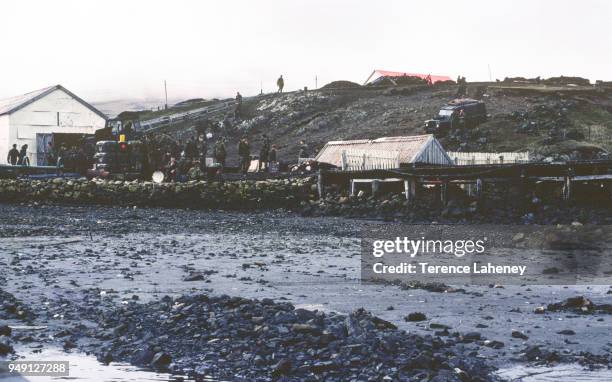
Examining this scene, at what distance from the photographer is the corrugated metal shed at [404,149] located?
40156mm

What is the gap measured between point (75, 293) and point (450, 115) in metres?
43.2

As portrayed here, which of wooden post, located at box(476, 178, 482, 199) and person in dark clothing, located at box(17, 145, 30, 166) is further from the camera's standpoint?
person in dark clothing, located at box(17, 145, 30, 166)

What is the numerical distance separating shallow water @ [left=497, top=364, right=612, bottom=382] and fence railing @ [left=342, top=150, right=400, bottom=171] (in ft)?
101

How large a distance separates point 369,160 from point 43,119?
28027 mm

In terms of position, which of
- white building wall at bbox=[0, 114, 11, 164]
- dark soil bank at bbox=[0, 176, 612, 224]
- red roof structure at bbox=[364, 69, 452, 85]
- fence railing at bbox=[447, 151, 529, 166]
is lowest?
dark soil bank at bbox=[0, 176, 612, 224]

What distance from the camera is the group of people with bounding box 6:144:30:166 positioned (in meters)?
51.1

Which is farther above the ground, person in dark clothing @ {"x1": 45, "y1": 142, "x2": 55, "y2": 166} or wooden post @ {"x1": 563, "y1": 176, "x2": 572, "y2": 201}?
person in dark clothing @ {"x1": 45, "y1": 142, "x2": 55, "y2": 166}

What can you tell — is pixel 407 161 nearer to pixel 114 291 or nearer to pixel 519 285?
pixel 519 285

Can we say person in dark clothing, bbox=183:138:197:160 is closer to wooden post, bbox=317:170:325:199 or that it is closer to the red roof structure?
wooden post, bbox=317:170:325:199

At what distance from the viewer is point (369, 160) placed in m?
41.0

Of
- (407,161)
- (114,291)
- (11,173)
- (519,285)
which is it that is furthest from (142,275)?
(11,173)

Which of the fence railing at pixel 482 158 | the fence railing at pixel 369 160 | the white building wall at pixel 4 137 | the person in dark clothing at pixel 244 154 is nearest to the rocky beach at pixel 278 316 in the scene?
the fence railing at pixel 369 160

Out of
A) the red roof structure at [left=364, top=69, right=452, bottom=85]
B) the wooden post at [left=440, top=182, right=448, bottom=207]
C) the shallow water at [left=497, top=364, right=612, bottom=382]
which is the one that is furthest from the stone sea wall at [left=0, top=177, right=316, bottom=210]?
the red roof structure at [left=364, top=69, right=452, bottom=85]

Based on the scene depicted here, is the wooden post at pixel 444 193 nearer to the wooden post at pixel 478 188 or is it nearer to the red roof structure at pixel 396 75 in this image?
the wooden post at pixel 478 188
